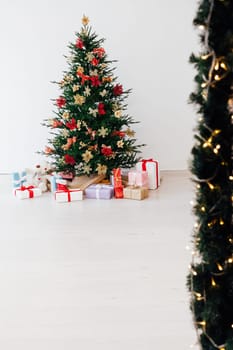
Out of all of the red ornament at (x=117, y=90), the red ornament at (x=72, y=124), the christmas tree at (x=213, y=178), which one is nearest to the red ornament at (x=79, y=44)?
the red ornament at (x=117, y=90)

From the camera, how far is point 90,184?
4398 mm

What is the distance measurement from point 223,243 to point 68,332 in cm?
99

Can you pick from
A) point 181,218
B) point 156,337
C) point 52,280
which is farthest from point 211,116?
point 181,218

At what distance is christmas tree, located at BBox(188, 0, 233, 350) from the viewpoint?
1.42 meters

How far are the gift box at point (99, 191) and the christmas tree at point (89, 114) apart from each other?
0.19m

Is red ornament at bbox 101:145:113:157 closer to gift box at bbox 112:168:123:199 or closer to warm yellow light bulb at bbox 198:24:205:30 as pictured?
gift box at bbox 112:168:123:199

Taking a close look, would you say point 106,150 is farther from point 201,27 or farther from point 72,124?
point 201,27

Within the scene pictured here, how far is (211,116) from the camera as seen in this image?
1.47 metres

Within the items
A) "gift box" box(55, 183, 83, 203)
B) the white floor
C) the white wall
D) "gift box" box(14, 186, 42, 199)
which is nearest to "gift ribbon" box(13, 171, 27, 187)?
"gift box" box(14, 186, 42, 199)

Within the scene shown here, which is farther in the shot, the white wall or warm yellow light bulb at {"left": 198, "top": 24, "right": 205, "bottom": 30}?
the white wall

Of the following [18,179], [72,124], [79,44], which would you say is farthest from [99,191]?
[79,44]

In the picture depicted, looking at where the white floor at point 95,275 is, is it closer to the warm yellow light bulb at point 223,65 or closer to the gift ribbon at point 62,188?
the gift ribbon at point 62,188

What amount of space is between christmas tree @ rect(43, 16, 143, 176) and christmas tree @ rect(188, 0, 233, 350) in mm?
2822

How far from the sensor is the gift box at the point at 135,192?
417 centimetres
